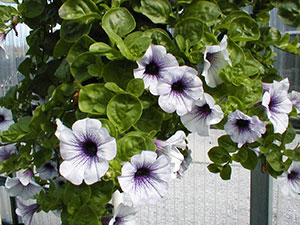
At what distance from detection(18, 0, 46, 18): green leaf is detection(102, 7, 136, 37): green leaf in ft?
0.72

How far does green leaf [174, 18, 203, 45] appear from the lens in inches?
22.9

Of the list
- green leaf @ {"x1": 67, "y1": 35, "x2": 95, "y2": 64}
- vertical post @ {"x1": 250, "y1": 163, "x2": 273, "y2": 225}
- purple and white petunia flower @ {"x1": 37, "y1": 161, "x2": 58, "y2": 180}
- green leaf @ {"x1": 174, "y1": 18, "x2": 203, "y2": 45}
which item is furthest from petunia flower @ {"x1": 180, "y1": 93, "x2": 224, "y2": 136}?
vertical post @ {"x1": 250, "y1": 163, "x2": 273, "y2": 225}

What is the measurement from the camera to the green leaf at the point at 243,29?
1.98 ft

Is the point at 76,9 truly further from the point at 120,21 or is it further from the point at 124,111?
the point at 124,111

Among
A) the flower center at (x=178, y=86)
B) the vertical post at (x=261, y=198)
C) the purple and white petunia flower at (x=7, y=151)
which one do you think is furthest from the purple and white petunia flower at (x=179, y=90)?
the vertical post at (x=261, y=198)

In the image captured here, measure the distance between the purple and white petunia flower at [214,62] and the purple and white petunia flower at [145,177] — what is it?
0.16 m

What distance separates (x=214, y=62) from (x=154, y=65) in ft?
0.36

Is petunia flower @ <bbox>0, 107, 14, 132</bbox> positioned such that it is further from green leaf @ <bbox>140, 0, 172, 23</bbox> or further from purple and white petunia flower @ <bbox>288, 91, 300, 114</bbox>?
purple and white petunia flower @ <bbox>288, 91, 300, 114</bbox>

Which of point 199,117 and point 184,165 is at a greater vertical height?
point 199,117

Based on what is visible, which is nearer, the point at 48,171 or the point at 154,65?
the point at 154,65

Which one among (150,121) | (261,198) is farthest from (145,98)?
(261,198)

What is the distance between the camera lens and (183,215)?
159cm

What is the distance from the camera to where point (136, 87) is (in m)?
0.53

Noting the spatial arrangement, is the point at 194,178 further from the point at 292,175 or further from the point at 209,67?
the point at 209,67
